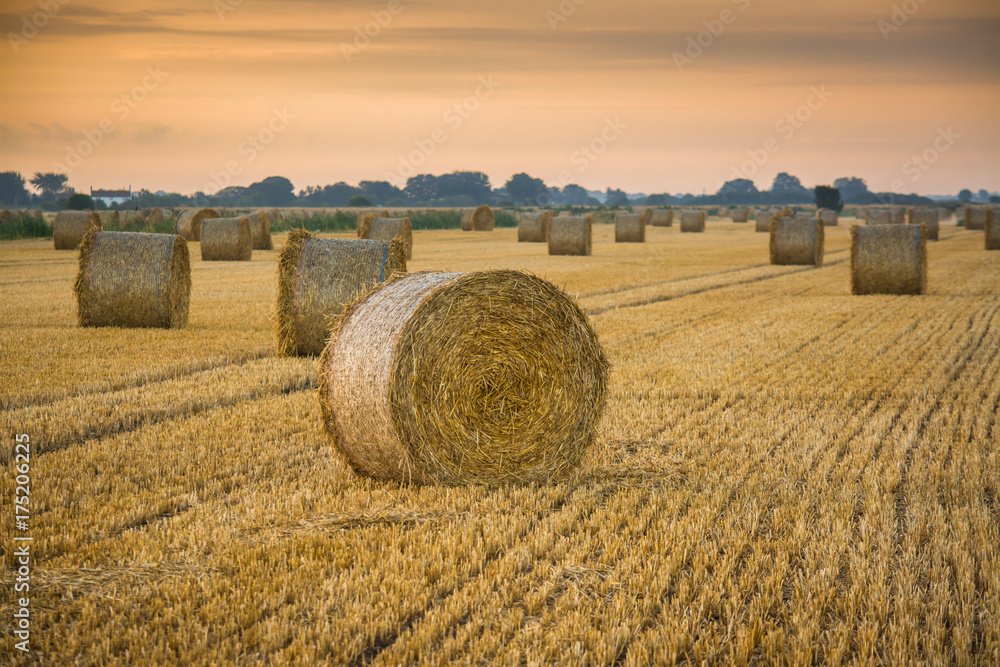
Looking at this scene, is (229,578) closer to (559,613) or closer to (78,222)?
(559,613)

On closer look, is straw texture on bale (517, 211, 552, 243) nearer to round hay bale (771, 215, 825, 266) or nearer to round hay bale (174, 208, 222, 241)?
round hay bale (174, 208, 222, 241)

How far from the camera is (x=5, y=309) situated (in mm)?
14812

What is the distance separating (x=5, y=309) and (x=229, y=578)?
12.5m

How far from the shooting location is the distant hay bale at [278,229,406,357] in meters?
10.8

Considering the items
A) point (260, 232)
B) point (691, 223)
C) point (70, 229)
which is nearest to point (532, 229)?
point (260, 232)

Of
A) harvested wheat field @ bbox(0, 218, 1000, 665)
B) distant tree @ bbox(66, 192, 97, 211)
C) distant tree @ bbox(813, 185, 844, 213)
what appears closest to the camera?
harvested wheat field @ bbox(0, 218, 1000, 665)

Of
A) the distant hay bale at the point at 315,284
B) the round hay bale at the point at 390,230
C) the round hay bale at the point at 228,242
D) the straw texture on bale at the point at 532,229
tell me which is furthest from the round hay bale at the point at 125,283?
the straw texture on bale at the point at 532,229

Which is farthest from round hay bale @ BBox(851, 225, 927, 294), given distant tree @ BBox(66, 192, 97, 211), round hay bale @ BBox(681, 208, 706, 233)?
distant tree @ BBox(66, 192, 97, 211)

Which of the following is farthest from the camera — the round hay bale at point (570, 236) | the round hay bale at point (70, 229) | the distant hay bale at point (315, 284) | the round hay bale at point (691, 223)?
the round hay bale at point (691, 223)

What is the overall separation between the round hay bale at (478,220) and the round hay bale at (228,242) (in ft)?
77.1

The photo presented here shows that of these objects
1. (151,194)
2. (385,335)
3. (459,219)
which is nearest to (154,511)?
(385,335)

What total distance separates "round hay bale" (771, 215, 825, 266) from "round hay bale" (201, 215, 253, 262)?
1512cm

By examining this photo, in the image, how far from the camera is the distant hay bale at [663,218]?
58.2m

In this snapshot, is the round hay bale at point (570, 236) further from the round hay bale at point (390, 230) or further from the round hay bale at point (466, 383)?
the round hay bale at point (466, 383)
